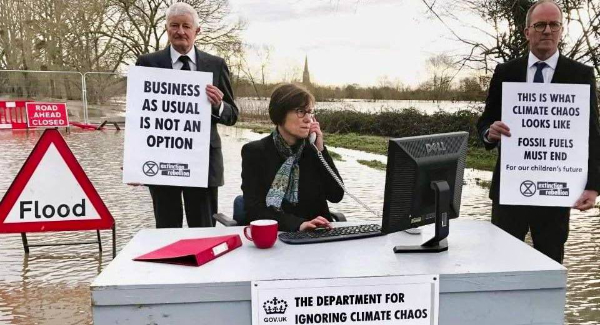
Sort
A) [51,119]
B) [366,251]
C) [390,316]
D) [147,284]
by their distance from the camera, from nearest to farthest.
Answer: [147,284]
[390,316]
[366,251]
[51,119]

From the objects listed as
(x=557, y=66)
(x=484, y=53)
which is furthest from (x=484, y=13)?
(x=557, y=66)

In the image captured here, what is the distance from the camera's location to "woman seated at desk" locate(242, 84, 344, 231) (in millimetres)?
Result: 3043

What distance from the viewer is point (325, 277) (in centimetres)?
191

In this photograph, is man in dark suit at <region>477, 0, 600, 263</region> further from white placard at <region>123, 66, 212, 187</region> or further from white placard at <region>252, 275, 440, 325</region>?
white placard at <region>123, 66, 212, 187</region>

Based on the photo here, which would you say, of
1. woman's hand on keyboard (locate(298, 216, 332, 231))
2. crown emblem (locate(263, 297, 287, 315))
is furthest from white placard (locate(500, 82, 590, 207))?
crown emblem (locate(263, 297, 287, 315))

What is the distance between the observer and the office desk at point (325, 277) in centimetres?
183

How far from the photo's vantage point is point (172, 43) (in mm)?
3617

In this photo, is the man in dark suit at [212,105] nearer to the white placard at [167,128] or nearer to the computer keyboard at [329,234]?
the white placard at [167,128]

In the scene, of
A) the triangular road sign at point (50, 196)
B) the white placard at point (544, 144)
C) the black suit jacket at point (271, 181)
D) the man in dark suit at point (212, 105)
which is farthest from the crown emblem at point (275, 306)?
the triangular road sign at point (50, 196)

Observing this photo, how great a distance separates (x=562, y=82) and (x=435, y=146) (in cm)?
138

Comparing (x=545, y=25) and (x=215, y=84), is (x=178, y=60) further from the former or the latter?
(x=545, y=25)

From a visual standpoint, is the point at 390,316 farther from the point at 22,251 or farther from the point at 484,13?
the point at 484,13

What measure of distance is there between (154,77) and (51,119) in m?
16.7

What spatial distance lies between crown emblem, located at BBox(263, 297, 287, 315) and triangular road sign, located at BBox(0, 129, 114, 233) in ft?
11.2
